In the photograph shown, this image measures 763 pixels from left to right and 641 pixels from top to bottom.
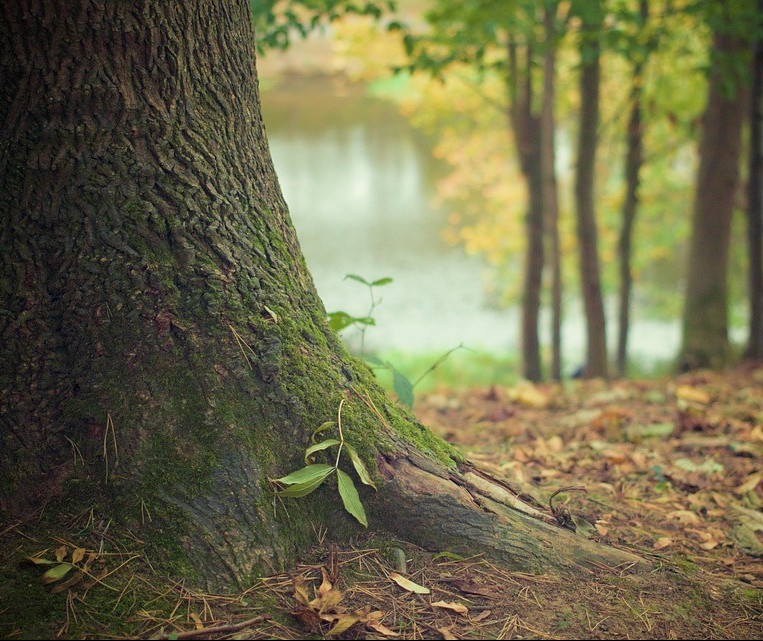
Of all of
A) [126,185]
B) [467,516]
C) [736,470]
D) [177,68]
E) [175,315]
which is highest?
[177,68]

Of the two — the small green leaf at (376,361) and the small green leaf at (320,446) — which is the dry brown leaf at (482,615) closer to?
the small green leaf at (320,446)

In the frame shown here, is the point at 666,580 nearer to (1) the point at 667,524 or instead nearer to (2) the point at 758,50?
(1) the point at 667,524

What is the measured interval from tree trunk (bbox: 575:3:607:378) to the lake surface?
25.8 feet

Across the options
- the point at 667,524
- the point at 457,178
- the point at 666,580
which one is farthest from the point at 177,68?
the point at 457,178

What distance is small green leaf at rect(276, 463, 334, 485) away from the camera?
6.24 ft

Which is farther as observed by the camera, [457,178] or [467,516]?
[457,178]

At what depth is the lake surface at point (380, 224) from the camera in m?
17.5

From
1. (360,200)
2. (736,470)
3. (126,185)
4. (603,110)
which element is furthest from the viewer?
(360,200)

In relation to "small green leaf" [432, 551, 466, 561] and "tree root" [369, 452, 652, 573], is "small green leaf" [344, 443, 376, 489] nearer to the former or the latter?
"tree root" [369, 452, 652, 573]

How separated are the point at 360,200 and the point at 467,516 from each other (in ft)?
67.4

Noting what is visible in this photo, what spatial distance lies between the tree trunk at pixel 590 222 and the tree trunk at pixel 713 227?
92cm

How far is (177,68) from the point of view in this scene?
6.38ft

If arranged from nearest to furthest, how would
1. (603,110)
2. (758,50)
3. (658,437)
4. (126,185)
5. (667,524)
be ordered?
(126,185) < (667,524) < (658,437) < (758,50) < (603,110)

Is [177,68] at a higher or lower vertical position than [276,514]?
higher
